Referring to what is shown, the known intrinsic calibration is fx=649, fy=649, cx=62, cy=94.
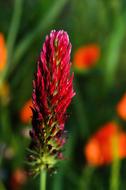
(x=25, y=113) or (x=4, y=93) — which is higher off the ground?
(x=4, y=93)

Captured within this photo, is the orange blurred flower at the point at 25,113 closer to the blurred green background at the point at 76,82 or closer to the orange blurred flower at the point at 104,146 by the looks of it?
the blurred green background at the point at 76,82

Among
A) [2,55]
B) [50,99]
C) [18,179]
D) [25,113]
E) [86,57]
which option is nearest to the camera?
[50,99]

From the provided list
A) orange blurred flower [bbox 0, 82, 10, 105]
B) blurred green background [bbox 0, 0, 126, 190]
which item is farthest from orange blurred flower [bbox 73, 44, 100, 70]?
orange blurred flower [bbox 0, 82, 10, 105]

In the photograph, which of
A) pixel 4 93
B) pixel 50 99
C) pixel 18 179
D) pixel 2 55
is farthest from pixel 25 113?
pixel 50 99

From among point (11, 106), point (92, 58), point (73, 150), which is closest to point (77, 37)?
point (92, 58)

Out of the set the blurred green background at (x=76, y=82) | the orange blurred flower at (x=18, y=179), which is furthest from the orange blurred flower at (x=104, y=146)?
the orange blurred flower at (x=18, y=179)

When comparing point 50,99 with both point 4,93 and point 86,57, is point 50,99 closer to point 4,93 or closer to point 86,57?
point 4,93

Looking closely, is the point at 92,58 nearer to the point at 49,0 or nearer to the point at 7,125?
the point at 49,0
